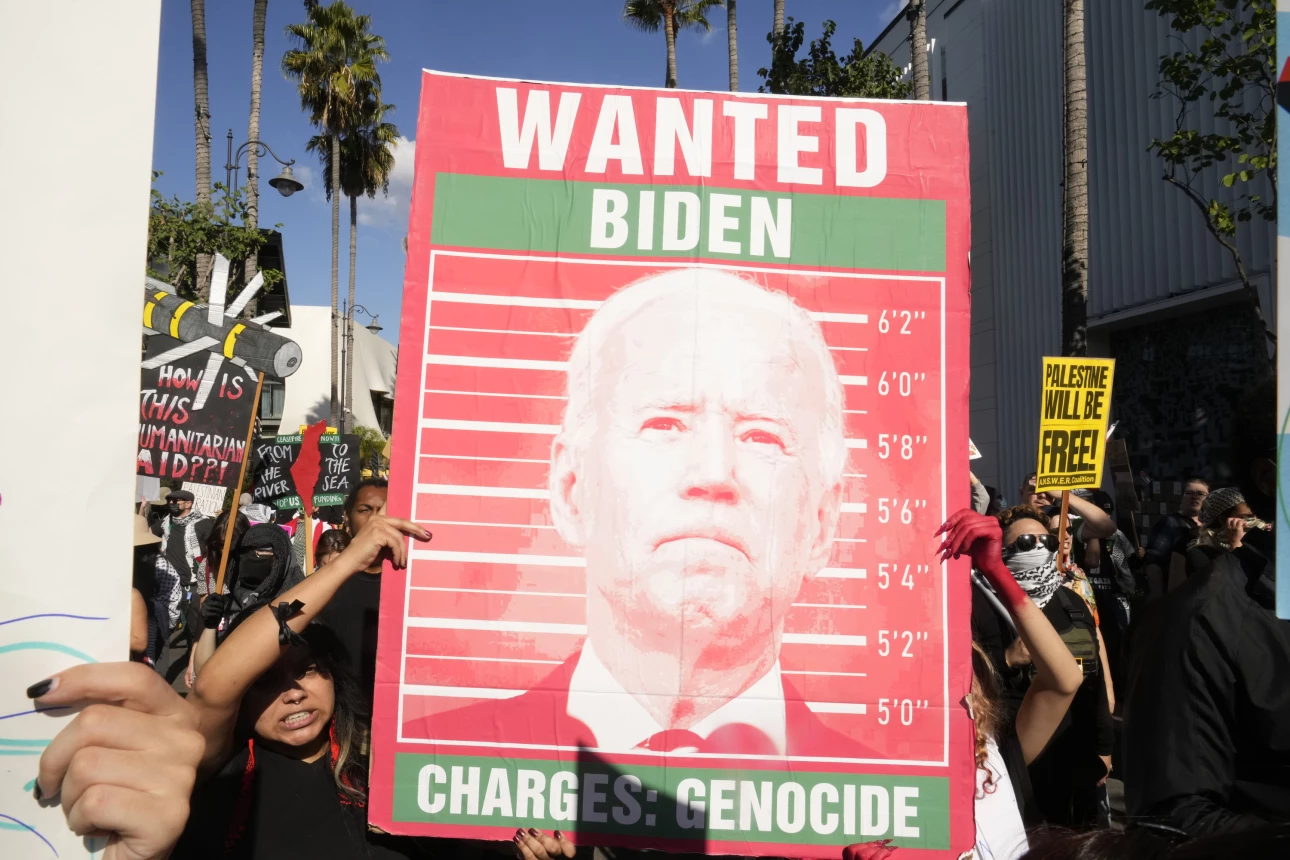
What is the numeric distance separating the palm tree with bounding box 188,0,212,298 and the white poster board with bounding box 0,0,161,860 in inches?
617

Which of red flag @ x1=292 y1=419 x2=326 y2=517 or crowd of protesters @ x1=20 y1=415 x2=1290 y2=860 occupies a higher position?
red flag @ x1=292 y1=419 x2=326 y2=517

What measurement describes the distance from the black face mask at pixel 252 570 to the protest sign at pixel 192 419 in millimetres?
488

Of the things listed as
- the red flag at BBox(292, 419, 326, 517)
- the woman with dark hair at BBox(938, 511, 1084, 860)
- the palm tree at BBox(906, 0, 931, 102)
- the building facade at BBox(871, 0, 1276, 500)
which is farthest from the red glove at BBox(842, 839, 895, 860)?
the palm tree at BBox(906, 0, 931, 102)

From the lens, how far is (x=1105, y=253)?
47.4 feet

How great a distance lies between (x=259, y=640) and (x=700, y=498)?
994 mm

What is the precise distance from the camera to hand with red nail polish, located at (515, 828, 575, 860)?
195cm

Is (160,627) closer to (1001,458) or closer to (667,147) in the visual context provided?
(667,147)

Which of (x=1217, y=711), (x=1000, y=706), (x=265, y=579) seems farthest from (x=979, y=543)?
(x=265, y=579)

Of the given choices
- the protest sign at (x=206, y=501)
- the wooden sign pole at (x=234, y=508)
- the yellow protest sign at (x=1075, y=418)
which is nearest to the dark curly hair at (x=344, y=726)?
the wooden sign pole at (x=234, y=508)

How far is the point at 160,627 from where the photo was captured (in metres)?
6.98

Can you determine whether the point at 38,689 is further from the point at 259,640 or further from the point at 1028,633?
the point at 1028,633

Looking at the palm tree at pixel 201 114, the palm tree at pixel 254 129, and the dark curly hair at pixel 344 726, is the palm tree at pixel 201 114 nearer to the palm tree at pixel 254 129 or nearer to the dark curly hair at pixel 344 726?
the palm tree at pixel 254 129

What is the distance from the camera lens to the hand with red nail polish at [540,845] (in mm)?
1948

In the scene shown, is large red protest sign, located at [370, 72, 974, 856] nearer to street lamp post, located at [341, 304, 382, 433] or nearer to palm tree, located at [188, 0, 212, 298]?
palm tree, located at [188, 0, 212, 298]
